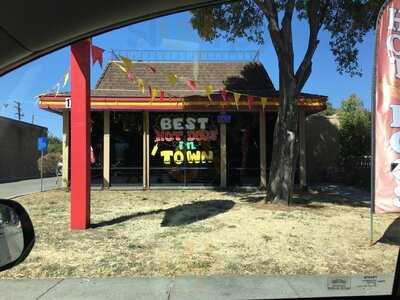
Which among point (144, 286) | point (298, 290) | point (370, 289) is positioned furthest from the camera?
point (144, 286)

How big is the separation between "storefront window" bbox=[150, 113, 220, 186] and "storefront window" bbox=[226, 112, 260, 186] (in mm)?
512

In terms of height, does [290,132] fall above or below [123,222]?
above

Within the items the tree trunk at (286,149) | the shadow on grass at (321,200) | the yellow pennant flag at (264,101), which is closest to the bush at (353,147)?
the shadow on grass at (321,200)

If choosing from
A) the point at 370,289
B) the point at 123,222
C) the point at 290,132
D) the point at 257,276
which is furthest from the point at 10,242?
the point at 290,132

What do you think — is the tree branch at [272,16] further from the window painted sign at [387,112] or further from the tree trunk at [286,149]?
the window painted sign at [387,112]

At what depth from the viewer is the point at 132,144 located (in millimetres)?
21344

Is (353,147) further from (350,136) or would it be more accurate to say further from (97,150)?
(97,150)

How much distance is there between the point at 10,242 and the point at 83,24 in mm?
956

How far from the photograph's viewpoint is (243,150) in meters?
21.6

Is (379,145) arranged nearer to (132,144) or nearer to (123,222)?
(123,222)

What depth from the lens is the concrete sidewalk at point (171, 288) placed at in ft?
21.6

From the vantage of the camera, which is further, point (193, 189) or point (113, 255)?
point (193, 189)

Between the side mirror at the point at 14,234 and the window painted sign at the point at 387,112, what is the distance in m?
4.60

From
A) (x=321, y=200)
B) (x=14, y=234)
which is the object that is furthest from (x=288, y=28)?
(x=14, y=234)
